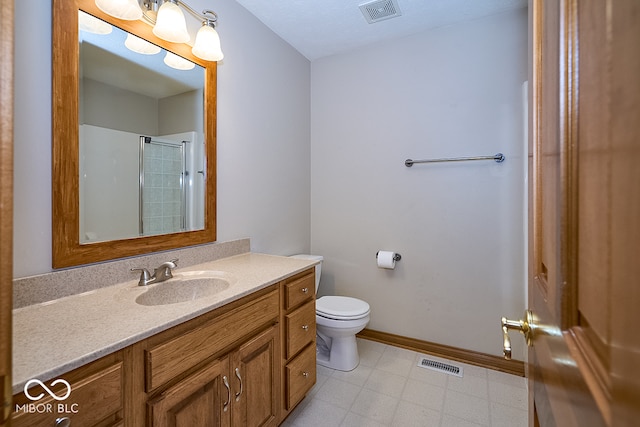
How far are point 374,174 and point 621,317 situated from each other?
2.18m

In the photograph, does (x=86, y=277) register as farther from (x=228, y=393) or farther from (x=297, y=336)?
(x=297, y=336)

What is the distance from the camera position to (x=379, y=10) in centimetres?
190

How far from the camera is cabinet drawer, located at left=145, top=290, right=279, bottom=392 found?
0.85m

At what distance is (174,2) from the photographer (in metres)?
1.35

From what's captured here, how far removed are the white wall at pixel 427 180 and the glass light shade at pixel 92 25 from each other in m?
1.66

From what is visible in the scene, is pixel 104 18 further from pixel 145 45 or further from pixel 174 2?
pixel 174 2

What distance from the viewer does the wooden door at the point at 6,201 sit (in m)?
0.32

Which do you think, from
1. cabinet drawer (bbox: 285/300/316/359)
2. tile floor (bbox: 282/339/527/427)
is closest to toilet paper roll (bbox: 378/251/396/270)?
tile floor (bbox: 282/339/527/427)

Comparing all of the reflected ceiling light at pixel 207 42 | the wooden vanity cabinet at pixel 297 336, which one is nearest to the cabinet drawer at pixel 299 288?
the wooden vanity cabinet at pixel 297 336

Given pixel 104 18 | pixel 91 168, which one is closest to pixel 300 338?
pixel 91 168

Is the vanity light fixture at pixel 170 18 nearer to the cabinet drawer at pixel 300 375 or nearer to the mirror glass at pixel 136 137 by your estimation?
the mirror glass at pixel 136 137

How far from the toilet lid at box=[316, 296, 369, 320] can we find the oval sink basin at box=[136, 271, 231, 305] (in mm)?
872

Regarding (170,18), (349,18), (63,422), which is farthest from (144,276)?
(349,18)

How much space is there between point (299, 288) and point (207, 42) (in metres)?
1.37
